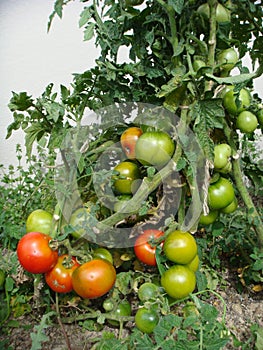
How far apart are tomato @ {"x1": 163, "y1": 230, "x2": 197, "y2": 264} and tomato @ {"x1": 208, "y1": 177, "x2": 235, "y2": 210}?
0.11m

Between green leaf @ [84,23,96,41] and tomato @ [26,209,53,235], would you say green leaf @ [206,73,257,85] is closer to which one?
green leaf @ [84,23,96,41]

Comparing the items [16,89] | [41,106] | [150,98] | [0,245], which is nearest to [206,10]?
[150,98]

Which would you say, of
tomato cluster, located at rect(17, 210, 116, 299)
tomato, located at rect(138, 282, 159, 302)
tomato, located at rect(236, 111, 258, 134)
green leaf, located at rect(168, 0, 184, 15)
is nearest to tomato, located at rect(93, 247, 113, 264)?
tomato cluster, located at rect(17, 210, 116, 299)

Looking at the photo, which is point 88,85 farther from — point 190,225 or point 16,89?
point 16,89

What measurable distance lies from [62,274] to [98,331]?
181 millimetres

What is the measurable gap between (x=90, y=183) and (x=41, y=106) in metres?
0.20

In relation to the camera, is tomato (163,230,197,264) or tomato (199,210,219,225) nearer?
tomato (163,230,197,264)

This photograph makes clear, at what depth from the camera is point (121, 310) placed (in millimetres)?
943

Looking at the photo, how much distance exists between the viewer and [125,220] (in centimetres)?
94

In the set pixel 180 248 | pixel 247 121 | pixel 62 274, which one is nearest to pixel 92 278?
pixel 62 274

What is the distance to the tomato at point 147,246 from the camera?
→ 0.91 metres

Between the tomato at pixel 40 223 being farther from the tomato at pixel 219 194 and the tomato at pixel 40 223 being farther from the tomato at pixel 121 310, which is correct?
the tomato at pixel 219 194

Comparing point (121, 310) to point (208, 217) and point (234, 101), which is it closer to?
point (208, 217)

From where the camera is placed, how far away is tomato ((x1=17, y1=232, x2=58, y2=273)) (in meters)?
0.84
